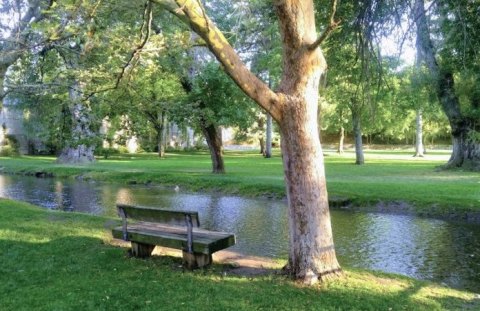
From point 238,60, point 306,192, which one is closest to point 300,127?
point 306,192

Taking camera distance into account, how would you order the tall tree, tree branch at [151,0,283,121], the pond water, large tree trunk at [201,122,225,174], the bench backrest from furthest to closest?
1. large tree trunk at [201,122,225,174]
2. the pond water
3. the bench backrest
4. the tall tree
5. tree branch at [151,0,283,121]

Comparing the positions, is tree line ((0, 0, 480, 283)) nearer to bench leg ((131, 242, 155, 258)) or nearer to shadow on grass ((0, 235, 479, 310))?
shadow on grass ((0, 235, 479, 310))

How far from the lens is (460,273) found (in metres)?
8.52

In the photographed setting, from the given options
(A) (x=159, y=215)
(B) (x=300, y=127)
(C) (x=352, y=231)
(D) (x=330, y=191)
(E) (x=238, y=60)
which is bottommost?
(C) (x=352, y=231)

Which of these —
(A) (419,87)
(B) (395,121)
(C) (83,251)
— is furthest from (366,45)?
(B) (395,121)

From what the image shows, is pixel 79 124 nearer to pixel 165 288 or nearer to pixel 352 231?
pixel 165 288

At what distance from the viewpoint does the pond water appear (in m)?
9.09

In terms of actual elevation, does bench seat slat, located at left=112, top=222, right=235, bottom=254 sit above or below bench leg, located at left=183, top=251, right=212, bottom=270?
above

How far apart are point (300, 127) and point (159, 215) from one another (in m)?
2.55

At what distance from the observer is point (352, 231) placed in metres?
12.2

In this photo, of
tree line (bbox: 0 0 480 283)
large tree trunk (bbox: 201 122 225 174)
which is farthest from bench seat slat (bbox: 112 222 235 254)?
large tree trunk (bbox: 201 122 225 174)

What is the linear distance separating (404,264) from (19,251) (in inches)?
279

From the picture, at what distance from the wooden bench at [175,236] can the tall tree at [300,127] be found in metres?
1.28

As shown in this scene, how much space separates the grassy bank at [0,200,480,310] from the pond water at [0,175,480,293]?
212 cm
